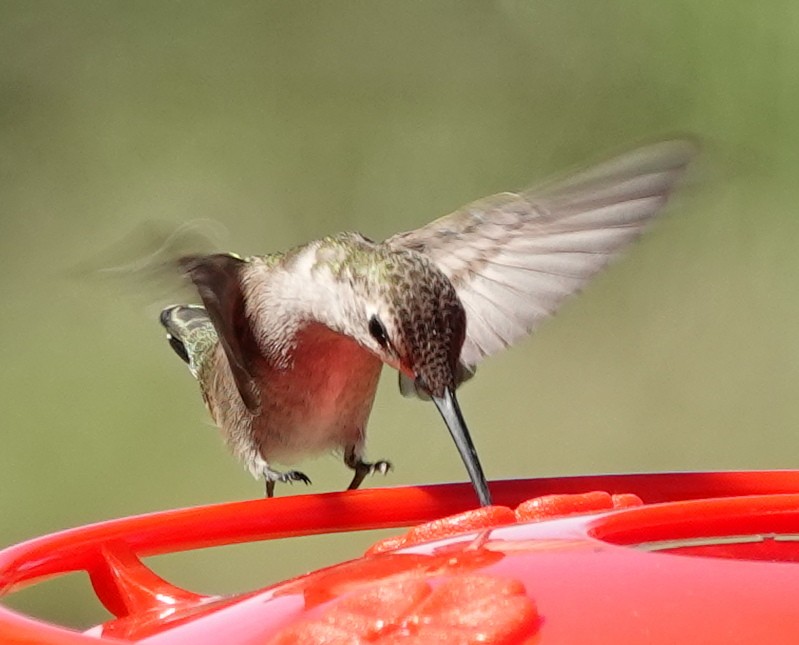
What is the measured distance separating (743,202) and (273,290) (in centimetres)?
186

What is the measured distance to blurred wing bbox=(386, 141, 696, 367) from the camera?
6.39ft

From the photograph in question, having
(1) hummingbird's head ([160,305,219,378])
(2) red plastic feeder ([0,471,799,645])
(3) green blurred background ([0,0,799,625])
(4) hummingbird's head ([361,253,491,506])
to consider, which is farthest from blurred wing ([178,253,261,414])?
(3) green blurred background ([0,0,799,625])

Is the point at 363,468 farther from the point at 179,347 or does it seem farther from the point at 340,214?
the point at 340,214

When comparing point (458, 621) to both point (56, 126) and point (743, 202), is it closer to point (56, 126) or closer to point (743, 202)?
point (743, 202)

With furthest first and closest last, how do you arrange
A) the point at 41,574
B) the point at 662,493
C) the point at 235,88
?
1. the point at 235,88
2. the point at 662,493
3. the point at 41,574

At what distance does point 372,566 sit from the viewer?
0.93 m

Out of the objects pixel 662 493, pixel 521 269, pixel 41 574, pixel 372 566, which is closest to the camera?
pixel 372 566

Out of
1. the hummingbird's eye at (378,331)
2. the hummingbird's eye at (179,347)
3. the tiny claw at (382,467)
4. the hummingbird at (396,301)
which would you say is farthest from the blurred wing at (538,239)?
the hummingbird's eye at (179,347)

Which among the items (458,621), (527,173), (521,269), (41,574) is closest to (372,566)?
(458,621)

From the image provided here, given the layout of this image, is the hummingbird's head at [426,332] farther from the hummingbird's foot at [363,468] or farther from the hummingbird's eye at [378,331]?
the hummingbird's foot at [363,468]

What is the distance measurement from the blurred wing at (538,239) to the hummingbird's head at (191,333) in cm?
70

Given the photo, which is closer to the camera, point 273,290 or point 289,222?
point 273,290

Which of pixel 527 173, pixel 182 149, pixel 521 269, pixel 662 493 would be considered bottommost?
pixel 662 493

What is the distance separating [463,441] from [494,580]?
2.81 feet
